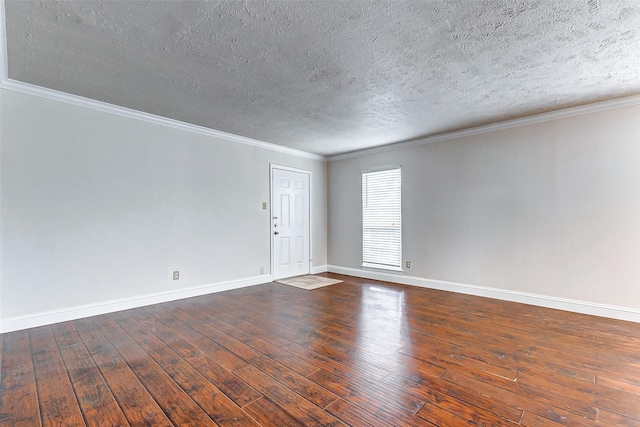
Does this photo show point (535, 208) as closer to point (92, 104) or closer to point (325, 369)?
point (325, 369)

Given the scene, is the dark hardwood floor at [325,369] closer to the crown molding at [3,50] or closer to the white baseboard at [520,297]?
the white baseboard at [520,297]

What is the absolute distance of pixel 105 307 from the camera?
3.62 meters

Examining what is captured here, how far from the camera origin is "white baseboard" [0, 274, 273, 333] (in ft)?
10.2

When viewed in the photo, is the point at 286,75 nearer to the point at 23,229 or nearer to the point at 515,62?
the point at 515,62

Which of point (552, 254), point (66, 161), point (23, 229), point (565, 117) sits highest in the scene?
point (565, 117)

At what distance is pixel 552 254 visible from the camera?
3898mm

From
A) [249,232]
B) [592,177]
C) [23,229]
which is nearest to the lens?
[23,229]

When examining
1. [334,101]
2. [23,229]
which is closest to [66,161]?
[23,229]

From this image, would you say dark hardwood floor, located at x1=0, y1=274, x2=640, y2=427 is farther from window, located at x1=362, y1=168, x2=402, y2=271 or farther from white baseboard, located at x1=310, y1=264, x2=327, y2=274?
white baseboard, located at x1=310, y1=264, x2=327, y2=274

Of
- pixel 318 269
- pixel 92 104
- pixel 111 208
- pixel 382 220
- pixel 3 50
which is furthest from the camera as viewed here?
pixel 318 269

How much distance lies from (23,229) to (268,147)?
3.43 metres

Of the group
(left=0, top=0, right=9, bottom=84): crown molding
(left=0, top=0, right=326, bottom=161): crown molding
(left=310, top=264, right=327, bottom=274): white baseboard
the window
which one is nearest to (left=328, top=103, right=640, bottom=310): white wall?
the window

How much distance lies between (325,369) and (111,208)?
318 cm

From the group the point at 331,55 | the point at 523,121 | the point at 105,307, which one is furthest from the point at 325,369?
the point at 523,121
